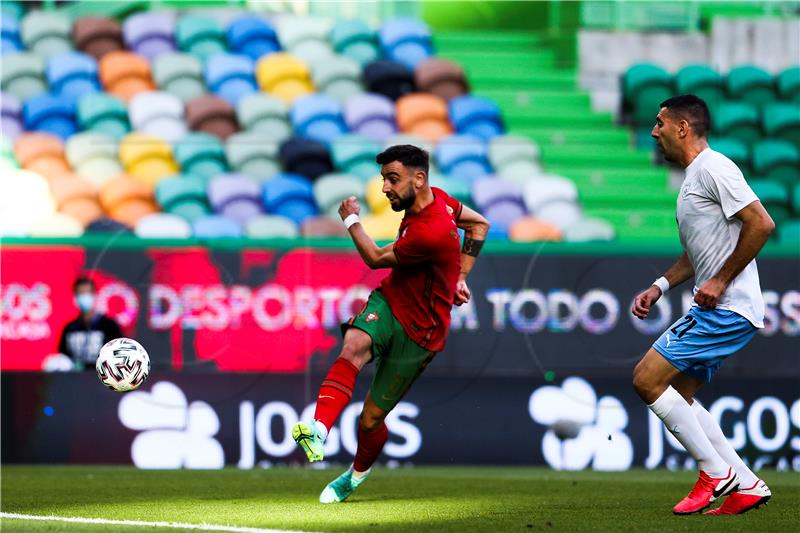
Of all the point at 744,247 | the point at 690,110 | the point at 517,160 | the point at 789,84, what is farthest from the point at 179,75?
the point at 744,247

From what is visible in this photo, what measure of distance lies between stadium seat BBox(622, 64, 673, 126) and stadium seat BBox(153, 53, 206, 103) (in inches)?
180

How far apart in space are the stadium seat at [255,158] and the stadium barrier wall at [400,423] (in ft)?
8.73

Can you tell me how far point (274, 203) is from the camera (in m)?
14.3

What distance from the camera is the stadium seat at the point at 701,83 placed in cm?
1550

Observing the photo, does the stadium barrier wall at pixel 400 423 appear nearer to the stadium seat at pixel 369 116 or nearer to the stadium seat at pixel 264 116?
the stadium seat at pixel 264 116

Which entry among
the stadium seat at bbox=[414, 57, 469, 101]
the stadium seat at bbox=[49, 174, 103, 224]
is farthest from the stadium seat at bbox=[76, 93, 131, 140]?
the stadium seat at bbox=[414, 57, 469, 101]

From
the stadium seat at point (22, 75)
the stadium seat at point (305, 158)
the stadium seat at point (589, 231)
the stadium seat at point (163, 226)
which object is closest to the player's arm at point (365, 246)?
the stadium seat at point (589, 231)

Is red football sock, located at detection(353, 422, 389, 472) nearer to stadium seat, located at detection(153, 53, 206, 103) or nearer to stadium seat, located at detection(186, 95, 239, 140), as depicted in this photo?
stadium seat, located at detection(186, 95, 239, 140)

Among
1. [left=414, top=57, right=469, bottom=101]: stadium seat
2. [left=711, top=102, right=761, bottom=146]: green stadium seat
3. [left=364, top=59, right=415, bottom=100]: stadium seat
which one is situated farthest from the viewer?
[left=414, top=57, right=469, bottom=101]: stadium seat

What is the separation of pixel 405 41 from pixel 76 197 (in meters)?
4.91

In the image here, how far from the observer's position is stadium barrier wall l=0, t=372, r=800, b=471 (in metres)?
12.1

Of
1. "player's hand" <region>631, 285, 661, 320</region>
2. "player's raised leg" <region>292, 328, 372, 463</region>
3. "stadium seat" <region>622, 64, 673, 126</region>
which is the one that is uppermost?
"stadium seat" <region>622, 64, 673, 126</region>

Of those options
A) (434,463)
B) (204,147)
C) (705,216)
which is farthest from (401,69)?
(705,216)

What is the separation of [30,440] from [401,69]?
658 centimetres
